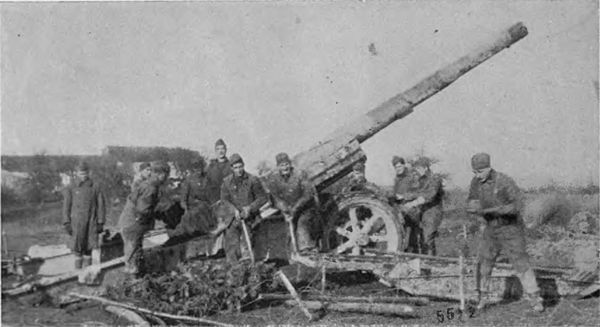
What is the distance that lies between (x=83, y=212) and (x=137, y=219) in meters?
0.91

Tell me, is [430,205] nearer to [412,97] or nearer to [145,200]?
[412,97]

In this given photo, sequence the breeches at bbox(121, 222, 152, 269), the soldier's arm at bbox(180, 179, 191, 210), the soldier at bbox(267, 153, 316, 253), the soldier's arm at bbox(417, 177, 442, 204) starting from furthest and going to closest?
the soldier's arm at bbox(180, 179, 191, 210) < the soldier's arm at bbox(417, 177, 442, 204) < the soldier at bbox(267, 153, 316, 253) < the breeches at bbox(121, 222, 152, 269)

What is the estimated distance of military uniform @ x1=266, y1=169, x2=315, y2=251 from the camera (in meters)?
6.80

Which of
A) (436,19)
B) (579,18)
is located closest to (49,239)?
(436,19)

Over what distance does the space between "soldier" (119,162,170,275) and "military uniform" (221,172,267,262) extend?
0.86 meters

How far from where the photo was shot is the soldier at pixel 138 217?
252 inches

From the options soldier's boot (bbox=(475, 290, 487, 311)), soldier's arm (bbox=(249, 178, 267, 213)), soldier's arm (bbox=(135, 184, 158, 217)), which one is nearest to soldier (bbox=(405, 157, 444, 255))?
soldier's boot (bbox=(475, 290, 487, 311))

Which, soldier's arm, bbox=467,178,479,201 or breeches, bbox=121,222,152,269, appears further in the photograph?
breeches, bbox=121,222,152,269

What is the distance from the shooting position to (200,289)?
5855 millimetres

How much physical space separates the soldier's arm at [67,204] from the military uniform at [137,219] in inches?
34.4

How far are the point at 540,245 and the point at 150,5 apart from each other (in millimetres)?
6384

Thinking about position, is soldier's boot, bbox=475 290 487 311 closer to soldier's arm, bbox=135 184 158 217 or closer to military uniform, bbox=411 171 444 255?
military uniform, bbox=411 171 444 255

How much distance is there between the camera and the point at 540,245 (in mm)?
8016

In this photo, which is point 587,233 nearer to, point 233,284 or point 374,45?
point 374,45
